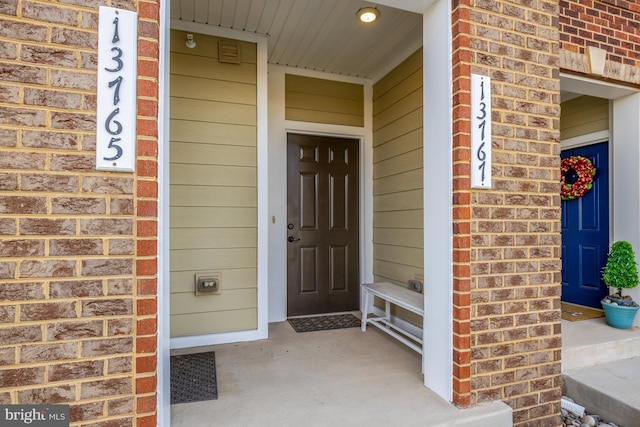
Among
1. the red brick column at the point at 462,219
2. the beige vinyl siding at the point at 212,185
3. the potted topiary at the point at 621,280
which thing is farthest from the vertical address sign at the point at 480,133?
the potted topiary at the point at 621,280

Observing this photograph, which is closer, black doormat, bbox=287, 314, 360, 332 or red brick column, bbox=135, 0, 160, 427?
red brick column, bbox=135, 0, 160, 427

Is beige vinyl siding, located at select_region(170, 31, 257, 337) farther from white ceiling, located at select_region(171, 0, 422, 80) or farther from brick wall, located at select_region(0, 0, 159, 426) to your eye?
brick wall, located at select_region(0, 0, 159, 426)

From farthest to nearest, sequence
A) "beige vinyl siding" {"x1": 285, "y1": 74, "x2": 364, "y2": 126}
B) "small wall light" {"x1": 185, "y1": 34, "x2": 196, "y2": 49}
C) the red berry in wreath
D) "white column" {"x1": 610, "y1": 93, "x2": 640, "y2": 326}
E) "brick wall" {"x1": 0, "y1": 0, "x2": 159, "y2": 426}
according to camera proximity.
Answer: "beige vinyl siding" {"x1": 285, "y1": 74, "x2": 364, "y2": 126} → the red berry in wreath → "white column" {"x1": 610, "y1": 93, "x2": 640, "y2": 326} → "small wall light" {"x1": 185, "y1": 34, "x2": 196, "y2": 49} → "brick wall" {"x1": 0, "y1": 0, "x2": 159, "y2": 426}

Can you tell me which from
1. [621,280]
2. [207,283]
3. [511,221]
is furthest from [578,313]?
[207,283]

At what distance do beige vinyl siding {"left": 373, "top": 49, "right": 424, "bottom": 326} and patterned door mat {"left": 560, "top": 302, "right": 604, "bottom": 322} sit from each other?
5.04 feet

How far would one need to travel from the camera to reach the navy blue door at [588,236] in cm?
340

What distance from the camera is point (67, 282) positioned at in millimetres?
1286

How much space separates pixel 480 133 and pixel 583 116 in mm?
2611

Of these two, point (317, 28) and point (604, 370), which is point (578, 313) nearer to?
point (604, 370)

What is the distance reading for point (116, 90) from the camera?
52.4 inches

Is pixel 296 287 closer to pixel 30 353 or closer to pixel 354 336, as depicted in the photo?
pixel 354 336

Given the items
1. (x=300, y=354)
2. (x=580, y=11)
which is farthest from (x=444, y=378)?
(x=580, y=11)

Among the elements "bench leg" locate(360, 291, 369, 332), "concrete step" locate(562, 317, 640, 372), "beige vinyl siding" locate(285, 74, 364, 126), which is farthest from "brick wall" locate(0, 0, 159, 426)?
"concrete step" locate(562, 317, 640, 372)

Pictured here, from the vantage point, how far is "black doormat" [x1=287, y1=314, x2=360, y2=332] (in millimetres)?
3312
